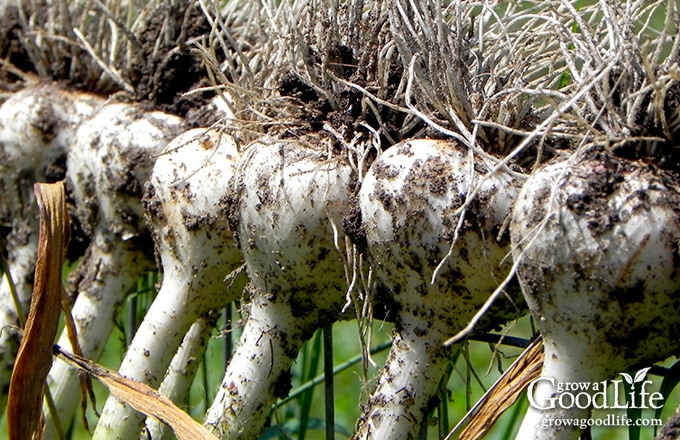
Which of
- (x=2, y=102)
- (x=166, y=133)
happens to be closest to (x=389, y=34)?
(x=166, y=133)

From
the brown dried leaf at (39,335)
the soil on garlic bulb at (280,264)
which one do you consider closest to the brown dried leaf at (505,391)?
the soil on garlic bulb at (280,264)

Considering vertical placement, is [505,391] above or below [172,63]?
below

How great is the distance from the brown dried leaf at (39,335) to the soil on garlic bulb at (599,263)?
501 millimetres

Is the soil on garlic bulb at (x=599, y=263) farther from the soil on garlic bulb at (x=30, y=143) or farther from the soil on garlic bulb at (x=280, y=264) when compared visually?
the soil on garlic bulb at (x=30, y=143)

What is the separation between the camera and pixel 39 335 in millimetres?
921

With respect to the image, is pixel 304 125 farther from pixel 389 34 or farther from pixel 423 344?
pixel 423 344

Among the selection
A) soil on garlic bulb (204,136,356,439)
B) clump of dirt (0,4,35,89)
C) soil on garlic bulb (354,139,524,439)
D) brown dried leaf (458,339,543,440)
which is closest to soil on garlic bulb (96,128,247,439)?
soil on garlic bulb (204,136,356,439)

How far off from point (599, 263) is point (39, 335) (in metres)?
0.57

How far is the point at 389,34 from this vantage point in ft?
3.04

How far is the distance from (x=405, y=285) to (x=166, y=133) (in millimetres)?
463

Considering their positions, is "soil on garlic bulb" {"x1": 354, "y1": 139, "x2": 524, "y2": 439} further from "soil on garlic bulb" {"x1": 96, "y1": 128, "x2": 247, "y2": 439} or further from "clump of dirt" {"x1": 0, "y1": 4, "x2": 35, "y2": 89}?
"clump of dirt" {"x1": 0, "y1": 4, "x2": 35, "y2": 89}

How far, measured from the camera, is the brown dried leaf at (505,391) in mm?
807

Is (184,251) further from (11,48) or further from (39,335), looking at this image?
(11,48)

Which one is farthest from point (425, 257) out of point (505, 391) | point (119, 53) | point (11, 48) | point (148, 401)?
point (11, 48)
